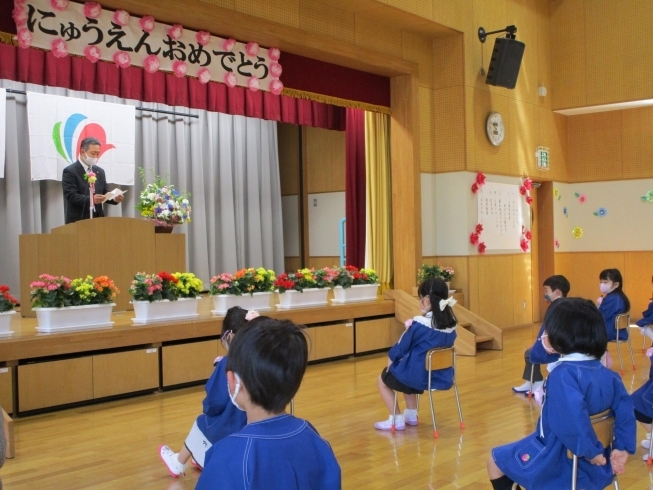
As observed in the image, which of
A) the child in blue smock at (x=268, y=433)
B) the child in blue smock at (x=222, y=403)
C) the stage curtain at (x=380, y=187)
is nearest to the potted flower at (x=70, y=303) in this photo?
the child in blue smock at (x=222, y=403)

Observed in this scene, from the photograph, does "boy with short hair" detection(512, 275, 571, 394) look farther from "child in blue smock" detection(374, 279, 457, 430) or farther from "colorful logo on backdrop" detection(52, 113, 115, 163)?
"colorful logo on backdrop" detection(52, 113, 115, 163)

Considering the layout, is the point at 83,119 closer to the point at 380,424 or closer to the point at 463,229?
the point at 463,229

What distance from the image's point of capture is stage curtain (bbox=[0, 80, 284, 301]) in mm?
9805

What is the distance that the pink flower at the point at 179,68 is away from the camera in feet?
24.2

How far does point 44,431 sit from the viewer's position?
17.7ft

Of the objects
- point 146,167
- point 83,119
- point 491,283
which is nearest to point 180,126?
point 146,167

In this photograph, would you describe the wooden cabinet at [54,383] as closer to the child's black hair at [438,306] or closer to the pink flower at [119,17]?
the child's black hair at [438,306]

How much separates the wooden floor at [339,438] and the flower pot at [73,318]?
25.8 inches

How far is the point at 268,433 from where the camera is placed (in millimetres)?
1803

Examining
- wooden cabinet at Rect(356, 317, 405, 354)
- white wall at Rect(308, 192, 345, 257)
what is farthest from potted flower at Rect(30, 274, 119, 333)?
white wall at Rect(308, 192, 345, 257)

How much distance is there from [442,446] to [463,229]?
5611mm

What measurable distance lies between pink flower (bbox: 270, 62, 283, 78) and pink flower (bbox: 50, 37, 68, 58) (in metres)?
2.35

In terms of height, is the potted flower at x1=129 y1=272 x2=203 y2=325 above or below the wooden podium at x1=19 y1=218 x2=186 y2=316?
below

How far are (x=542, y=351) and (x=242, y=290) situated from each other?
323cm
